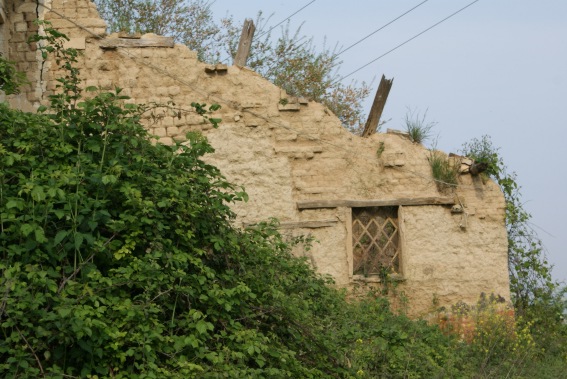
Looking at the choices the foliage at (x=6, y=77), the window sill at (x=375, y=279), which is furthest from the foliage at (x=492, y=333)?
the foliage at (x=6, y=77)

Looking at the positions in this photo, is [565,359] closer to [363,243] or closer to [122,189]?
[363,243]

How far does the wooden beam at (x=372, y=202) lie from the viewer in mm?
11391

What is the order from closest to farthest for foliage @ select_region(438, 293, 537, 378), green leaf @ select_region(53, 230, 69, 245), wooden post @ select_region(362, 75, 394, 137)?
green leaf @ select_region(53, 230, 69, 245), foliage @ select_region(438, 293, 537, 378), wooden post @ select_region(362, 75, 394, 137)

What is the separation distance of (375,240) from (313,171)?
3.96 feet

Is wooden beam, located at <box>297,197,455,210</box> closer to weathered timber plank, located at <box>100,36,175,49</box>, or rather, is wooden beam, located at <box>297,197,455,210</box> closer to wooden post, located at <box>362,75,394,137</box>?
wooden post, located at <box>362,75,394,137</box>

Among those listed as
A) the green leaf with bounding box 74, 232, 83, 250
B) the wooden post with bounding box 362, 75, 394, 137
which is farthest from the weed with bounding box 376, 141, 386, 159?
the green leaf with bounding box 74, 232, 83, 250

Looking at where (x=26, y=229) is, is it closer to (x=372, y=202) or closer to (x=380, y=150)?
(x=372, y=202)

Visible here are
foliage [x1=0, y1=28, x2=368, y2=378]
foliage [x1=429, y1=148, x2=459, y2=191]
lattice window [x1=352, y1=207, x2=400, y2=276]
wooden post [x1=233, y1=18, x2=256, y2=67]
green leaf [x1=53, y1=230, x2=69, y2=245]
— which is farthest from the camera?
wooden post [x1=233, y1=18, x2=256, y2=67]

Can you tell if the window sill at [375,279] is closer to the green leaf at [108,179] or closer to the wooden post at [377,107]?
the wooden post at [377,107]

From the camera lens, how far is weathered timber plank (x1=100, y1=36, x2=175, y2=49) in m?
11.3

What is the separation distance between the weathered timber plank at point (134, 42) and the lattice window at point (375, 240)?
321 centimetres

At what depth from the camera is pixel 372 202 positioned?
1157cm

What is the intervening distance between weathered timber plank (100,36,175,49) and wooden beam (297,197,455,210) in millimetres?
2633

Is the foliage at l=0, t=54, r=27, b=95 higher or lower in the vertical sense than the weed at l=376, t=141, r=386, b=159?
lower
